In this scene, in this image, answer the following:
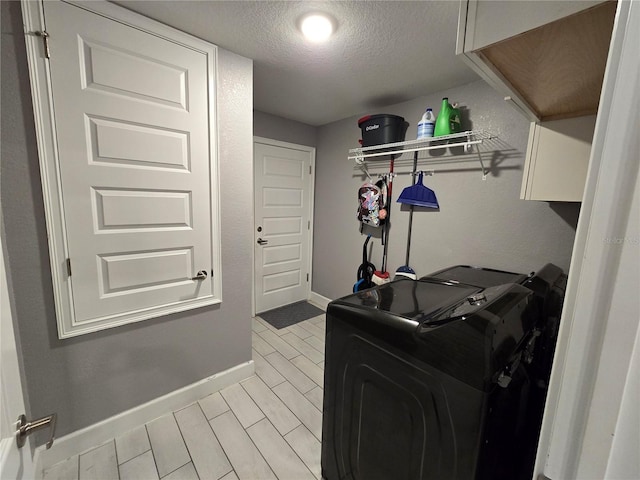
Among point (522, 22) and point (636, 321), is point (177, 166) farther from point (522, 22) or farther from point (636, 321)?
point (636, 321)

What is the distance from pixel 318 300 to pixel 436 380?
9.58 feet

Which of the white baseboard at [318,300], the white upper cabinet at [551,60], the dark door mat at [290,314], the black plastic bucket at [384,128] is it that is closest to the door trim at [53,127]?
the black plastic bucket at [384,128]

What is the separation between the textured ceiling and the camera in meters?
1.33

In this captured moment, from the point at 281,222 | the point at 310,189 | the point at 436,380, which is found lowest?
the point at 436,380

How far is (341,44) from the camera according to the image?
1.60 meters

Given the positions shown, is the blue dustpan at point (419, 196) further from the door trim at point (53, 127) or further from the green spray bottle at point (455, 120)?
the door trim at point (53, 127)

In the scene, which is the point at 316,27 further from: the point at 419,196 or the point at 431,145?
the point at 419,196

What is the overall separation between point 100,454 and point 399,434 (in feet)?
5.59

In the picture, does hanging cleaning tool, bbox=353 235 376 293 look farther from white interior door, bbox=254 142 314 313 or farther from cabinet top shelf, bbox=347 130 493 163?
white interior door, bbox=254 142 314 313

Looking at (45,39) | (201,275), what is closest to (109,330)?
(201,275)

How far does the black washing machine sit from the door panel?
1161 millimetres

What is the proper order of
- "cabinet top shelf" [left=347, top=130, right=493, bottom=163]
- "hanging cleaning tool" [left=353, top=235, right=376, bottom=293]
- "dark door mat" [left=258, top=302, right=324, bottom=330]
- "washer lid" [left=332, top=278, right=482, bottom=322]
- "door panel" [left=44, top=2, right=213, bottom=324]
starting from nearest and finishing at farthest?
1. "washer lid" [left=332, top=278, right=482, bottom=322]
2. "door panel" [left=44, top=2, right=213, bottom=324]
3. "cabinet top shelf" [left=347, top=130, right=493, bottom=163]
4. "hanging cleaning tool" [left=353, top=235, right=376, bottom=293]
5. "dark door mat" [left=258, top=302, right=324, bottom=330]

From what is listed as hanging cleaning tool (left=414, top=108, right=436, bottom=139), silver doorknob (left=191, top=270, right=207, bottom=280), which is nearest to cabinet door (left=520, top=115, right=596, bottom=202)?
hanging cleaning tool (left=414, top=108, right=436, bottom=139)

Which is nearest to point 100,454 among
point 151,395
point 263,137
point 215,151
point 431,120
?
point 151,395
